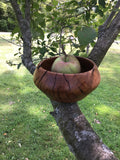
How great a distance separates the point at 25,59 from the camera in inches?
53.0

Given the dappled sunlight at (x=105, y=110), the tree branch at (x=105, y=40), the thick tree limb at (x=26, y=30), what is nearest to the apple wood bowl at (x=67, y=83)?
the tree branch at (x=105, y=40)

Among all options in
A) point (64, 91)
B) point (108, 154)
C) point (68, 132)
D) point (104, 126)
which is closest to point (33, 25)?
point (64, 91)

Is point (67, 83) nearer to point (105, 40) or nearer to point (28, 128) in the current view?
point (105, 40)

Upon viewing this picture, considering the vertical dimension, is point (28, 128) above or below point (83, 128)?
below

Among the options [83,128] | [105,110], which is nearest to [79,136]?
[83,128]

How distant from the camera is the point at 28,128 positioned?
9.96 ft

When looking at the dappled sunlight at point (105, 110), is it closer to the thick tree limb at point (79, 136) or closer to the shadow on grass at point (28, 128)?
the shadow on grass at point (28, 128)

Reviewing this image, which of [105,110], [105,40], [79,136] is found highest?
[105,40]

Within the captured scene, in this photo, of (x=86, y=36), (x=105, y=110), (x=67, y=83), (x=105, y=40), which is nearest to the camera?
(x=67, y=83)

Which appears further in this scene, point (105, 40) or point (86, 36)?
point (105, 40)

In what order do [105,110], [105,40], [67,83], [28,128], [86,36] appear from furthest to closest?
1. [105,110]
2. [28,128]
3. [105,40]
4. [86,36]
5. [67,83]

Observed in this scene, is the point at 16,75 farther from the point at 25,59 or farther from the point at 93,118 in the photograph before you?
the point at 25,59

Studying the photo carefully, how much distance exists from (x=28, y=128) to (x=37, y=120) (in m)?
0.29

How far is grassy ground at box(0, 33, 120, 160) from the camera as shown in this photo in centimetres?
257
